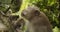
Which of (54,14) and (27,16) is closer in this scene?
(27,16)

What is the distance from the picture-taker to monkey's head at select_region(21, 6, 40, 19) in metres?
3.60

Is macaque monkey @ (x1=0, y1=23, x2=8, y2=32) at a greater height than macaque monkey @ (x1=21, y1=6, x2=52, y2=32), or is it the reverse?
macaque monkey @ (x1=21, y1=6, x2=52, y2=32)

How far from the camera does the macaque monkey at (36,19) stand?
3.64m

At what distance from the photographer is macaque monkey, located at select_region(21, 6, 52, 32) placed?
3641 mm

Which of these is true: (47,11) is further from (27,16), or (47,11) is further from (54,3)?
(27,16)

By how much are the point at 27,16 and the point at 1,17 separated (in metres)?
0.85

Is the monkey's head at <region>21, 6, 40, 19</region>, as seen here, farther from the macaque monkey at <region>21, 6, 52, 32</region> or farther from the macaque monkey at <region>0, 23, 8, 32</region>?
the macaque monkey at <region>0, 23, 8, 32</region>

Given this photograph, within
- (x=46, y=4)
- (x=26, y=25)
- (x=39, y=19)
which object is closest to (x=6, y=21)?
(x=26, y=25)

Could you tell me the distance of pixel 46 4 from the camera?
5.06 meters

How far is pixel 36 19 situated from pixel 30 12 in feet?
0.50

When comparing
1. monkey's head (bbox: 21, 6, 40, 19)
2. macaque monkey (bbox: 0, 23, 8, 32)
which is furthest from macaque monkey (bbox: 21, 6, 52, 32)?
macaque monkey (bbox: 0, 23, 8, 32)

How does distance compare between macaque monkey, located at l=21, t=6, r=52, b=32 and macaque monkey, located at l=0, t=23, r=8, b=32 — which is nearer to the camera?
macaque monkey, located at l=21, t=6, r=52, b=32

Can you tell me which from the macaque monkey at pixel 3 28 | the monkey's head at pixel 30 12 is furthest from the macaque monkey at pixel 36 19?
the macaque monkey at pixel 3 28

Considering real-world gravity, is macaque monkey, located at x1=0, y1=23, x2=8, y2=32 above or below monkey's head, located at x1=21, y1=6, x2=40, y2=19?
below
